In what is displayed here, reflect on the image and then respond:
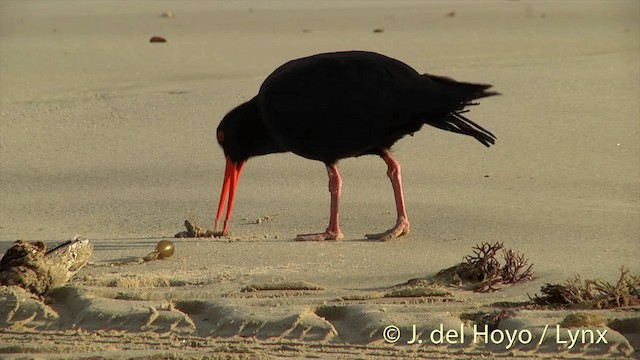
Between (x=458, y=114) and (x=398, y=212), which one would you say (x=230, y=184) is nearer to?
(x=398, y=212)

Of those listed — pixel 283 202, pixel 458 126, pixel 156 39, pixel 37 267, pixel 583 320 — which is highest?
pixel 156 39

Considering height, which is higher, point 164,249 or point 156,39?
point 156,39

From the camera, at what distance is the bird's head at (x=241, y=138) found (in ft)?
22.9

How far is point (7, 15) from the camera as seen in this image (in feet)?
69.9

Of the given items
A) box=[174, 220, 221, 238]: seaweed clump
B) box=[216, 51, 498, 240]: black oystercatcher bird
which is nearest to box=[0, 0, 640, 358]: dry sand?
box=[174, 220, 221, 238]: seaweed clump

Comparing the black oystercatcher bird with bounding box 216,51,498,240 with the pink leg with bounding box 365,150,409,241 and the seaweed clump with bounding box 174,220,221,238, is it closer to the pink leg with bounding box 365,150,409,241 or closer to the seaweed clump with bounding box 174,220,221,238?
the pink leg with bounding box 365,150,409,241

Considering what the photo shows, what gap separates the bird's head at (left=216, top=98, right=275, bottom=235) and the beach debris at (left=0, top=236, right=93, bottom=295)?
167 centimetres

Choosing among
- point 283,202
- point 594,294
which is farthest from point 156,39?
point 594,294

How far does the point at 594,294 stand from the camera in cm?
493

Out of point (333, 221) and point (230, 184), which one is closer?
point (333, 221)

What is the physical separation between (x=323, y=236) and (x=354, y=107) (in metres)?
0.75

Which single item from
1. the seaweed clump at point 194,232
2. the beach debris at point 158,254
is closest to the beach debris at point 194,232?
the seaweed clump at point 194,232

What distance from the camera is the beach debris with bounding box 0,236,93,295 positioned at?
507 centimetres

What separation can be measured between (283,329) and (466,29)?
14661 millimetres
